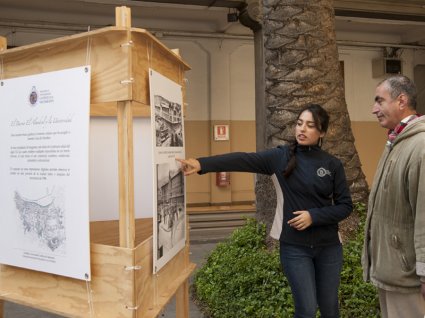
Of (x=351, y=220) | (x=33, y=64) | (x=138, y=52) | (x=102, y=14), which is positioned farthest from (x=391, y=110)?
(x=102, y=14)

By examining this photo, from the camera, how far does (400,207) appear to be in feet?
7.78

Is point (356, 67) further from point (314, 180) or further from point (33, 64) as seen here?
point (33, 64)

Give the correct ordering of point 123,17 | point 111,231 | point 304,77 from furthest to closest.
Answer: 1. point 304,77
2. point 111,231
3. point 123,17

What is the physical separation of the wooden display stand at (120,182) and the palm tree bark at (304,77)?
2451 millimetres

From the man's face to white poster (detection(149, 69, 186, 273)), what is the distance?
113 centimetres

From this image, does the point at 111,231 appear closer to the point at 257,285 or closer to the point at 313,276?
the point at 313,276

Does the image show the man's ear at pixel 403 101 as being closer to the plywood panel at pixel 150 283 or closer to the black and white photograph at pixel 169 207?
the black and white photograph at pixel 169 207

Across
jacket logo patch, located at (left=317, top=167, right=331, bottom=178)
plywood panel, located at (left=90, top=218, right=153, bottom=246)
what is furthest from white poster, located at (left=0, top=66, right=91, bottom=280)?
jacket logo patch, located at (left=317, top=167, right=331, bottom=178)

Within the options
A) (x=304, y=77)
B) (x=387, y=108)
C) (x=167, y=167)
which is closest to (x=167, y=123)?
(x=167, y=167)

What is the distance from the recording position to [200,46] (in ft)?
38.6

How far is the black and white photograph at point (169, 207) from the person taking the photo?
7.70 ft

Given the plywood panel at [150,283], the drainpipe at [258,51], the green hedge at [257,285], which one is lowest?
the green hedge at [257,285]

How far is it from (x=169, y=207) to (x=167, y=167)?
0.74 feet

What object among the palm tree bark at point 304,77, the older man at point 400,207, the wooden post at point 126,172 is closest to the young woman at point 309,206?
the older man at point 400,207
